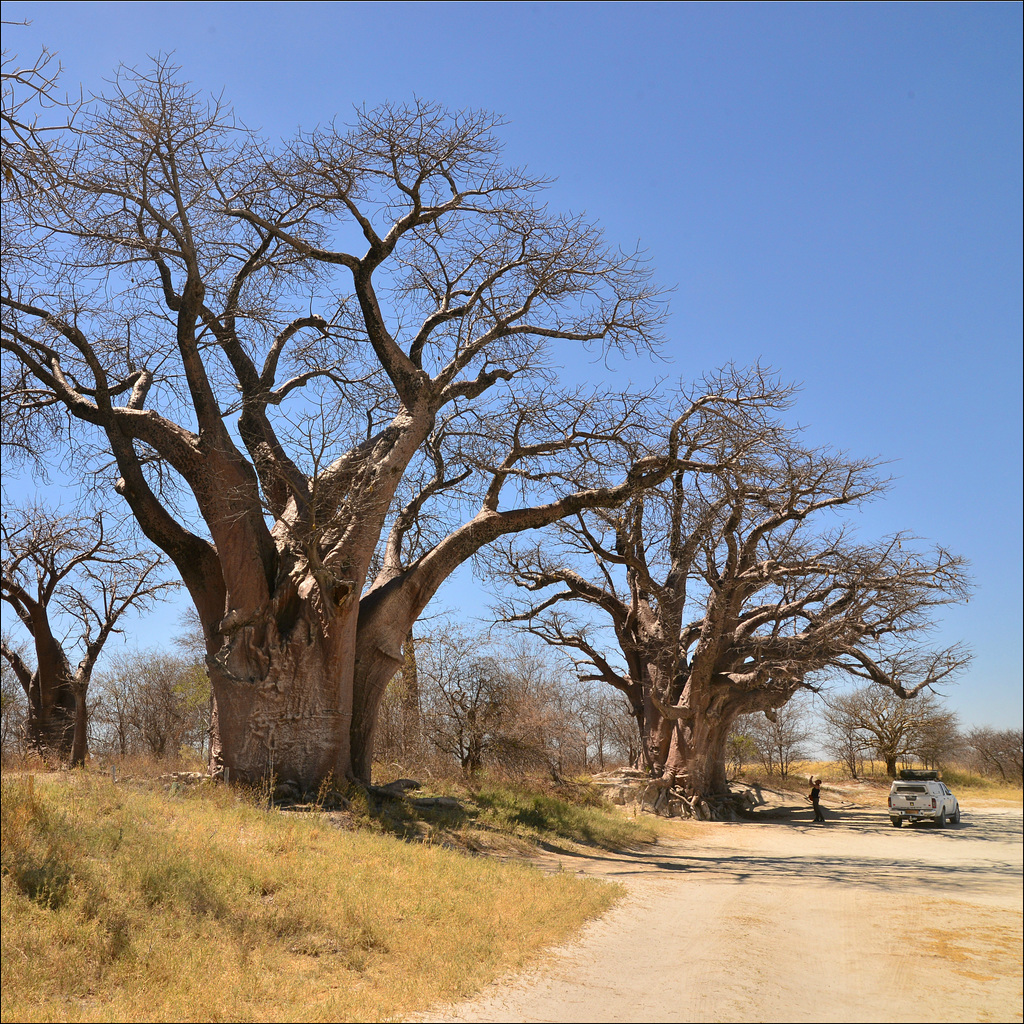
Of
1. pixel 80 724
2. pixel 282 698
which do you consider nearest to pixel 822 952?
pixel 282 698

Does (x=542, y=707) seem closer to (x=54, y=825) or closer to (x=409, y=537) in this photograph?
(x=409, y=537)

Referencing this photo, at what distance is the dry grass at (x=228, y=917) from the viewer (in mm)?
4523

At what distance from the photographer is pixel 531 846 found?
38.8ft

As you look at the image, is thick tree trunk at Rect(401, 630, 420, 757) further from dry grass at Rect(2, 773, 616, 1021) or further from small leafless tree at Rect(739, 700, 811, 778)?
small leafless tree at Rect(739, 700, 811, 778)

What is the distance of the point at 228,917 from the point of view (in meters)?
5.75

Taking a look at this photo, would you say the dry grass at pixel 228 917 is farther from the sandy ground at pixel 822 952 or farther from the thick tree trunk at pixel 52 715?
the thick tree trunk at pixel 52 715

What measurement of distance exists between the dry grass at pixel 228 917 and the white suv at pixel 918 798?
3162 mm

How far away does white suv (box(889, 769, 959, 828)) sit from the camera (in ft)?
19.1

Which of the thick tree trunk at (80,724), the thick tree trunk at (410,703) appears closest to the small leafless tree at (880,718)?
the thick tree trunk at (410,703)

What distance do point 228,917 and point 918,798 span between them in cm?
607

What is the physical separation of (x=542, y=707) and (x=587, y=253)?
11123 mm

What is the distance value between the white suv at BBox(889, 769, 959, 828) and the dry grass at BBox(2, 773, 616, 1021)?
3162 millimetres

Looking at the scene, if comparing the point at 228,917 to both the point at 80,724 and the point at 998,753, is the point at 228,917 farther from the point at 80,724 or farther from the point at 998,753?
the point at 80,724

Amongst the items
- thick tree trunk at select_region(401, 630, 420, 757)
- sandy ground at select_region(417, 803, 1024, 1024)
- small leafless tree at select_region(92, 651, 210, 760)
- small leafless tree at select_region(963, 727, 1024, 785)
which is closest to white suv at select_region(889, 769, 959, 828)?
sandy ground at select_region(417, 803, 1024, 1024)
